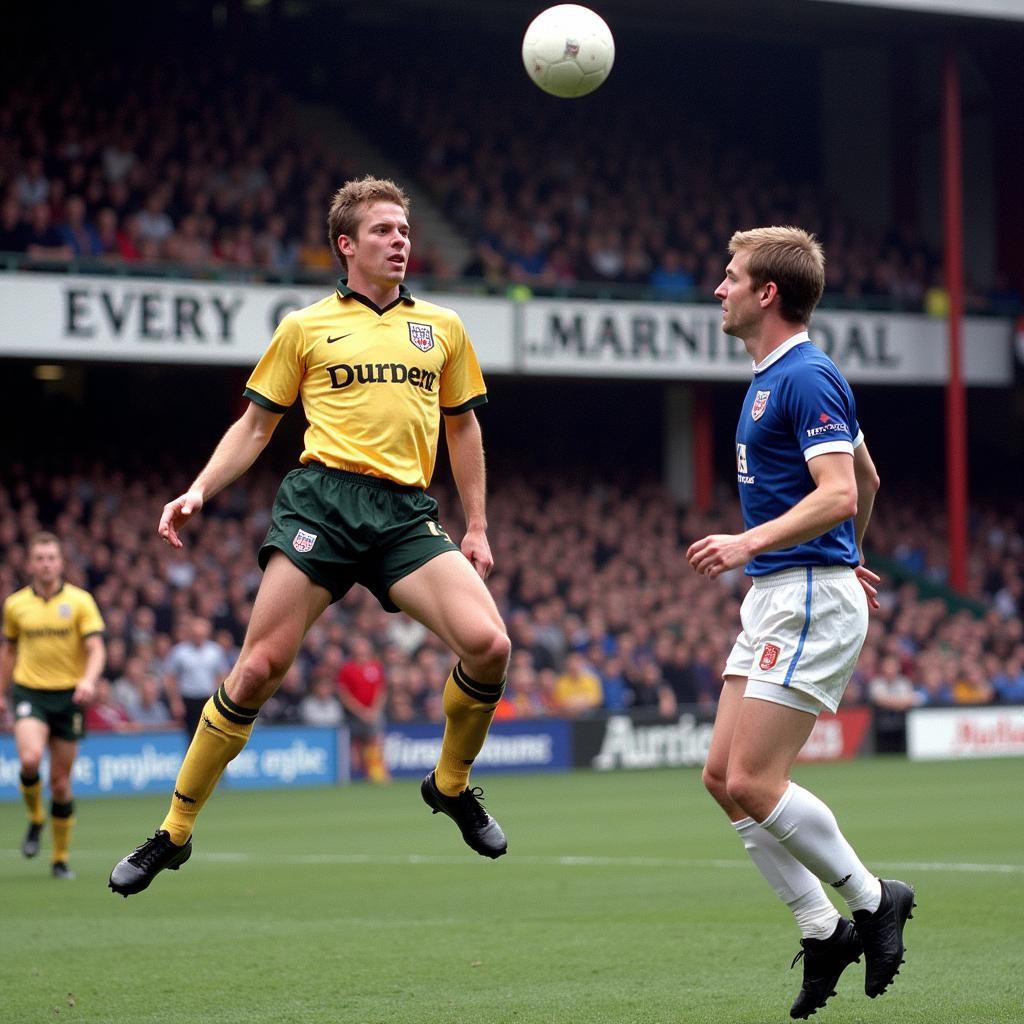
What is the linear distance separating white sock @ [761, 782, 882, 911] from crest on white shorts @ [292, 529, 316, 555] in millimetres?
1965

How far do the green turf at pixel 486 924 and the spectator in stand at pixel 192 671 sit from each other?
111 inches

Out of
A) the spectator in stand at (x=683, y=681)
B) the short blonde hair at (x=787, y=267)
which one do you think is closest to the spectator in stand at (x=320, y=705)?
the spectator in stand at (x=683, y=681)

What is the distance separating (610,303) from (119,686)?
1123 centimetres

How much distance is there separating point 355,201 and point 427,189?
23575 millimetres

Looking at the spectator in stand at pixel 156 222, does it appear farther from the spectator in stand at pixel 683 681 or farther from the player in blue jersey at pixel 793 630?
the player in blue jersey at pixel 793 630

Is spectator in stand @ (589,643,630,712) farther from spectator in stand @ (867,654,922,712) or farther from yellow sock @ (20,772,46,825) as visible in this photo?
yellow sock @ (20,772,46,825)

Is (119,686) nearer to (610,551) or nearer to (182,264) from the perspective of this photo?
(182,264)

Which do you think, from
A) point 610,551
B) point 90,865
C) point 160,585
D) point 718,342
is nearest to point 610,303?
point 718,342

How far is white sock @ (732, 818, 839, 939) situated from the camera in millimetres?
6684

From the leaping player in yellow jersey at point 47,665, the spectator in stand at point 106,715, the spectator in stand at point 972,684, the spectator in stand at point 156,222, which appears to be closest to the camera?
the leaping player in yellow jersey at point 47,665

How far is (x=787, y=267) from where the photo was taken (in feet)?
21.6

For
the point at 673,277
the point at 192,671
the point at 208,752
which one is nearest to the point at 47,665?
the point at 208,752

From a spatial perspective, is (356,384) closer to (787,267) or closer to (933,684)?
(787,267)

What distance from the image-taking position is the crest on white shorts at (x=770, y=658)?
646 centimetres
